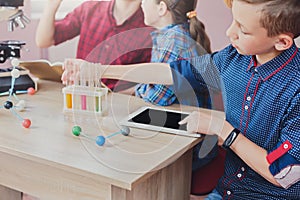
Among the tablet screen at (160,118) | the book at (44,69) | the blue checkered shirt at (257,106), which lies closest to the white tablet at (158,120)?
the tablet screen at (160,118)

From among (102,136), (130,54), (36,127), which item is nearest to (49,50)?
(130,54)

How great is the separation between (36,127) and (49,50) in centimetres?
78

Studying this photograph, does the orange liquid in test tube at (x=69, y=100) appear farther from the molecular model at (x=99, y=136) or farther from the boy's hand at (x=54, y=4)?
the boy's hand at (x=54, y=4)

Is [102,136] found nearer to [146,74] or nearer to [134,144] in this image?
[134,144]

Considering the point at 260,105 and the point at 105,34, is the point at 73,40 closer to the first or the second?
the point at 105,34

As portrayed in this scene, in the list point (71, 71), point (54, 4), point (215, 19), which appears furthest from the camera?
point (54, 4)

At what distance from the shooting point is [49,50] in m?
1.91

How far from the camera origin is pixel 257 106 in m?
1.19

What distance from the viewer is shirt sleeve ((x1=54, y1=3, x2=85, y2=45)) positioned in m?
1.80

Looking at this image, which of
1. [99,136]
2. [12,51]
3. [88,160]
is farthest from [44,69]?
[88,160]

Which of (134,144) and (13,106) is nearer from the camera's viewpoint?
(134,144)

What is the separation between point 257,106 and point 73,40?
0.93 metres

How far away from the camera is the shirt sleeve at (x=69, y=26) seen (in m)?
1.80

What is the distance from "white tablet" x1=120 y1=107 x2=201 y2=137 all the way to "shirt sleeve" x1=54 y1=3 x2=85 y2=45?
0.62 m
